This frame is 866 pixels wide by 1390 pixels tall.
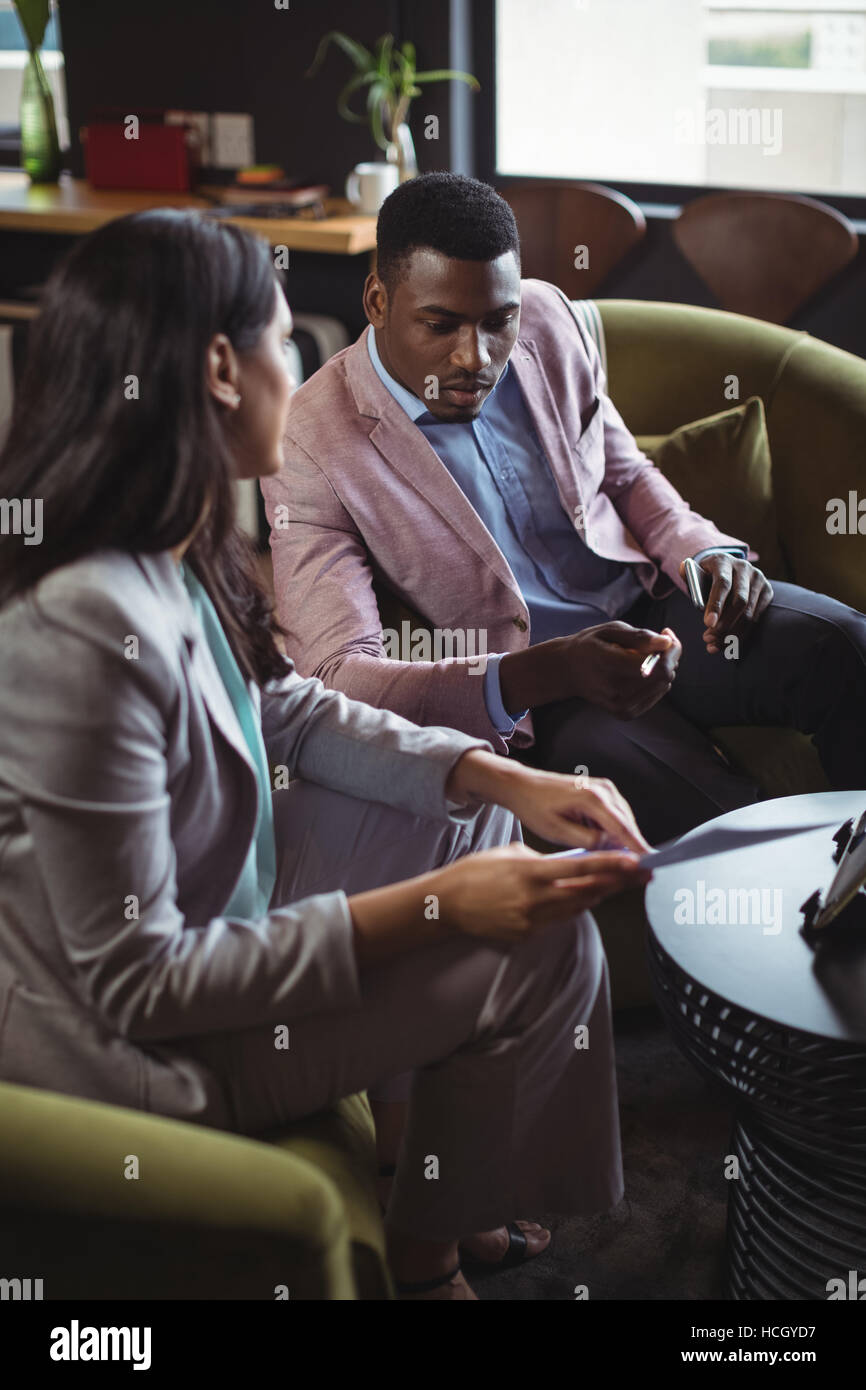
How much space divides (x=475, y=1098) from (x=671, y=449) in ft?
4.46

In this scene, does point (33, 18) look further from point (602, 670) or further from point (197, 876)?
point (197, 876)

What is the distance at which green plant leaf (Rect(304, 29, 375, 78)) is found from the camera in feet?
12.2

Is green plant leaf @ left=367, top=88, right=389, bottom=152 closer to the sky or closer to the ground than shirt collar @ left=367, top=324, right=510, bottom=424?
closer to the sky

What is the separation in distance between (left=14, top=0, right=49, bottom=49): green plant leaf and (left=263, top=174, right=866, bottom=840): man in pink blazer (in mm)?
2757

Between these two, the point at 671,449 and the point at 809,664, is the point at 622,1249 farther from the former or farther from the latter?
the point at 671,449

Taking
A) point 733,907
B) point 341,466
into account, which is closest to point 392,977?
point 733,907

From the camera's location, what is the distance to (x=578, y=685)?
1.64 meters

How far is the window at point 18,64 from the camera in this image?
4.49 m

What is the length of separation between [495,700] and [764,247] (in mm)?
2073

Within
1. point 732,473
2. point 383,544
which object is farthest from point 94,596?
point 732,473

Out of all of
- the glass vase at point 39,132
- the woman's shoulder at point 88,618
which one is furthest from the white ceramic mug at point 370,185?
the woman's shoulder at point 88,618

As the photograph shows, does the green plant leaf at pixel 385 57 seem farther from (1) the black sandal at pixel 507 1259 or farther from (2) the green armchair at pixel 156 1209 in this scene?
(2) the green armchair at pixel 156 1209
